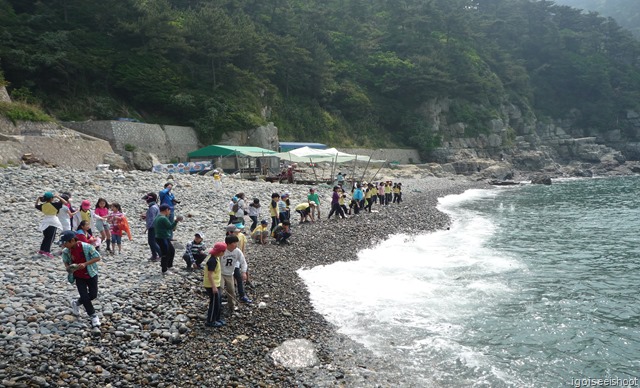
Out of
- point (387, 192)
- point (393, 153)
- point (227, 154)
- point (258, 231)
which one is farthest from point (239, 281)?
point (393, 153)

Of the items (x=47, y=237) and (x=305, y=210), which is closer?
(x=47, y=237)

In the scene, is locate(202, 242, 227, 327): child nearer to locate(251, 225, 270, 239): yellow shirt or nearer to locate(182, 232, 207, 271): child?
locate(182, 232, 207, 271): child

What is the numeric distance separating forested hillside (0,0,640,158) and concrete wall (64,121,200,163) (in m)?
2.05

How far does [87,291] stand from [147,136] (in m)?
29.1

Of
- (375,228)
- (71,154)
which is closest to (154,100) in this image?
(71,154)

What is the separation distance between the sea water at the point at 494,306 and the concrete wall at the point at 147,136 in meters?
24.0

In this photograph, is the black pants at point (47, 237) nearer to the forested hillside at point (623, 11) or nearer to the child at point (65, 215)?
the child at point (65, 215)

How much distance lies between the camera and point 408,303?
1005 cm

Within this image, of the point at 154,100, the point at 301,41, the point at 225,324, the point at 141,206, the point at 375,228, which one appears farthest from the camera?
the point at 301,41

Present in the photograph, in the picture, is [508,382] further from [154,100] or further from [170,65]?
[170,65]

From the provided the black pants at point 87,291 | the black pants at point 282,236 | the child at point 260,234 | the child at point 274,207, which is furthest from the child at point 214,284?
the child at point 274,207

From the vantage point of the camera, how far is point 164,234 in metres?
9.20

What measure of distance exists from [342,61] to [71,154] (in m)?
50.5

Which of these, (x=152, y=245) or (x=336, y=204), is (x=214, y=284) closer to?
(x=152, y=245)
